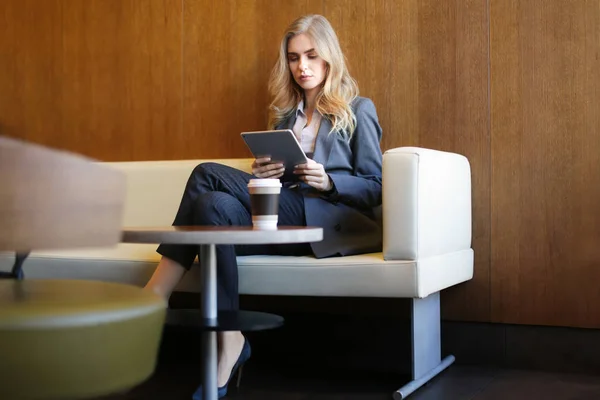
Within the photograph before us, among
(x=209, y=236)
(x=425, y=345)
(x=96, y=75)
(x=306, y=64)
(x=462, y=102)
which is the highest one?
(x=96, y=75)

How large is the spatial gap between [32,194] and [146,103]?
101 inches

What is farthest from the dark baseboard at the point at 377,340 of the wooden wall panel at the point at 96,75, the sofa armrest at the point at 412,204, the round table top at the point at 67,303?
the round table top at the point at 67,303

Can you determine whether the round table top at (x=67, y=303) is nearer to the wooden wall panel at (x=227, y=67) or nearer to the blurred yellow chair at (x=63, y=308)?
the blurred yellow chair at (x=63, y=308)

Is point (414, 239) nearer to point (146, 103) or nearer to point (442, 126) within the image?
point (442, 126)

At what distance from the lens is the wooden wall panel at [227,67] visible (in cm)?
306

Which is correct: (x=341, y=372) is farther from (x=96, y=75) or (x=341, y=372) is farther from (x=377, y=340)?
(x=96, y=75)

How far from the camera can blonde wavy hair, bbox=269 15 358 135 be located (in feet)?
8.38

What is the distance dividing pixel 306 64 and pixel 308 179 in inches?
23.4

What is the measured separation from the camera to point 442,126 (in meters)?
2.73

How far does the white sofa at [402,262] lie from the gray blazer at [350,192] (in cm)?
10

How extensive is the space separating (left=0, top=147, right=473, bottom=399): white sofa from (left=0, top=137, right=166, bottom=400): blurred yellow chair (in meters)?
1.03

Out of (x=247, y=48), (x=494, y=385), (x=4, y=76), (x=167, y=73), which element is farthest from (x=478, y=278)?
(x=4, y=76)

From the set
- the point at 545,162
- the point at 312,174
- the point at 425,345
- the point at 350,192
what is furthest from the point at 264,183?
the point at 545,162

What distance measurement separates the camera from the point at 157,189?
118 inches
